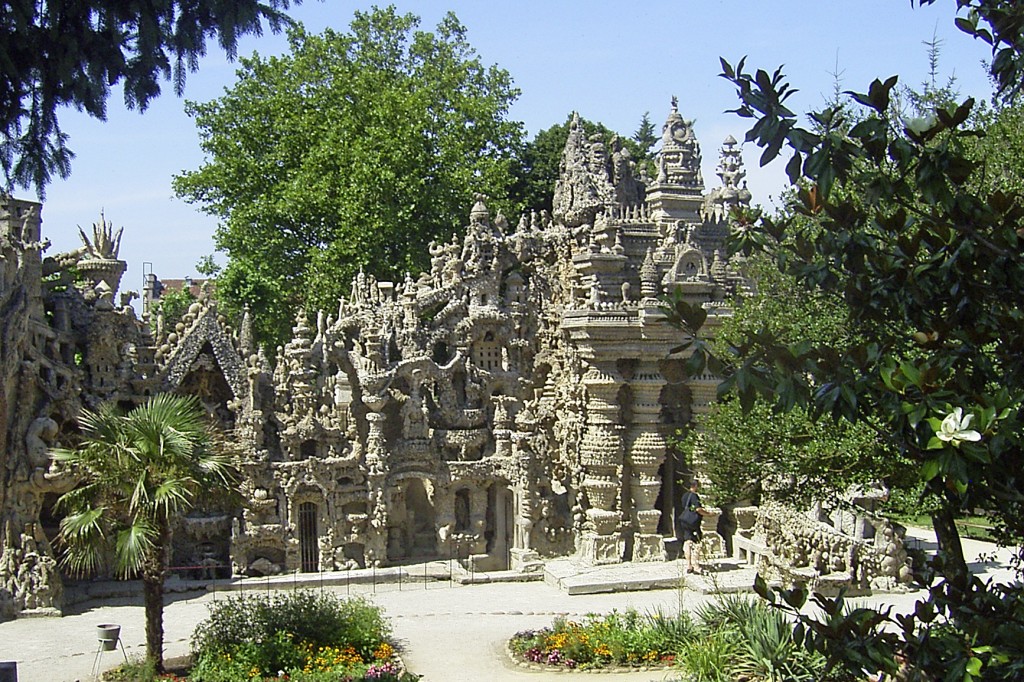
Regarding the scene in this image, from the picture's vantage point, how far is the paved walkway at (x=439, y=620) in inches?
648

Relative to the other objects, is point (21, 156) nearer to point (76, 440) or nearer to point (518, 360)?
point (76, 440)

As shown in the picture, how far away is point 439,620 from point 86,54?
465 inches

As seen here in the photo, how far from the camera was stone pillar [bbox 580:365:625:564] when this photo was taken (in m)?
22.9

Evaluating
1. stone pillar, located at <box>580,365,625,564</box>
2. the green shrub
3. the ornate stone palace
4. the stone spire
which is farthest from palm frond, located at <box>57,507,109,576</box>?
the stone spire

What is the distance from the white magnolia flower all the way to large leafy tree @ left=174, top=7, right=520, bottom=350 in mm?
24202

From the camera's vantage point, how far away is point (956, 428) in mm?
5996

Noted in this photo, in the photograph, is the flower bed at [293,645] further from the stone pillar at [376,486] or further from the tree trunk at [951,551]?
the tree trunk at [951,551]

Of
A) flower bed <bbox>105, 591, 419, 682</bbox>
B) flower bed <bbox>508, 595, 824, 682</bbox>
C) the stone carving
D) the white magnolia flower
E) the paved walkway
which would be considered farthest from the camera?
the stone carving

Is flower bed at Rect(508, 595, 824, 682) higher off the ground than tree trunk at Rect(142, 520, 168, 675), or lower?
lower

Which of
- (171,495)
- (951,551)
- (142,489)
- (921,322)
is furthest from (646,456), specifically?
(921,322)

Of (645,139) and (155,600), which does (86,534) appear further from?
(645,139)

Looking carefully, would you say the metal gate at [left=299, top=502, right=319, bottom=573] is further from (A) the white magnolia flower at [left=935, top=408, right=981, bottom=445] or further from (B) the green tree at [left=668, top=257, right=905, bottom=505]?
(A) the white magnolia flower at [left=935, top=408, right=981, bottom=445]

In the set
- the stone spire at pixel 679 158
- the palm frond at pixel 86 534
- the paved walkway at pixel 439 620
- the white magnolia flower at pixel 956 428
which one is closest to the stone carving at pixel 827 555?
the paved walkway at pixel 439 620

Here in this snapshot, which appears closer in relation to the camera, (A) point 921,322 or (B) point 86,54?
(A) point 921,322
